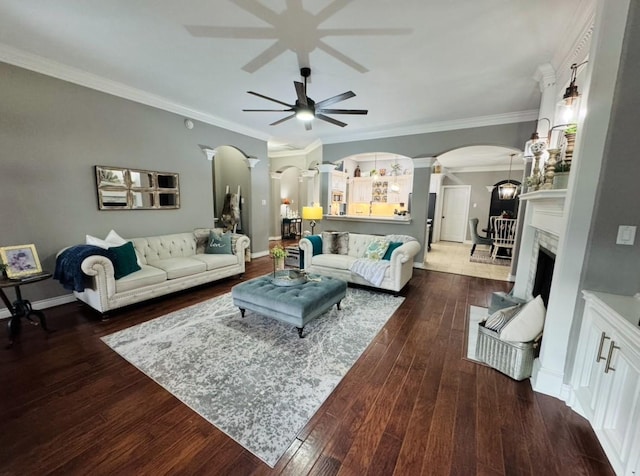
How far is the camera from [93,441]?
1.51 meters

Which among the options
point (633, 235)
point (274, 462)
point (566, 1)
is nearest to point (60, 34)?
point (274, 462)

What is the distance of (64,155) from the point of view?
3.25m

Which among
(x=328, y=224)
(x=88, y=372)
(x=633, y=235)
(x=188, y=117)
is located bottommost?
(x=88, y=372)

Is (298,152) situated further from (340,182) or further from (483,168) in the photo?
(483,168)

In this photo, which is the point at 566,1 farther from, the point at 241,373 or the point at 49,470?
the point at 49,470

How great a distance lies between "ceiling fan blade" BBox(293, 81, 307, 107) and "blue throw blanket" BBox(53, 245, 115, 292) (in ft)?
9.44

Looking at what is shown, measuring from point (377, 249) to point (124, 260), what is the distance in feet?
11.6

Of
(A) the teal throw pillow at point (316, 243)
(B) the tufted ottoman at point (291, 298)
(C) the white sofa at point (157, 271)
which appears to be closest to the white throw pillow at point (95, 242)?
(C) the white sofa at point (157, 271)

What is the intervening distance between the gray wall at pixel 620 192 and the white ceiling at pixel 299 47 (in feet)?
3.25

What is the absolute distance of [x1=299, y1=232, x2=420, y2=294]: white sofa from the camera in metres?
3.79

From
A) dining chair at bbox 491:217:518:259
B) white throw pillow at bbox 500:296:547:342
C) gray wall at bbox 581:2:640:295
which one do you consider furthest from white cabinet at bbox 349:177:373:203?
gray wall at bbox 581:2:640:295

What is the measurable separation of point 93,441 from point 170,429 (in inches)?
15.9

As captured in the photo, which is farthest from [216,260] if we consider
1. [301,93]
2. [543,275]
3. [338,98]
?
[543,275]

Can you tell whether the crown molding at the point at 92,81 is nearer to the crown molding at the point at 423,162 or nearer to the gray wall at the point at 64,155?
the gray wall at the point at 64,155
